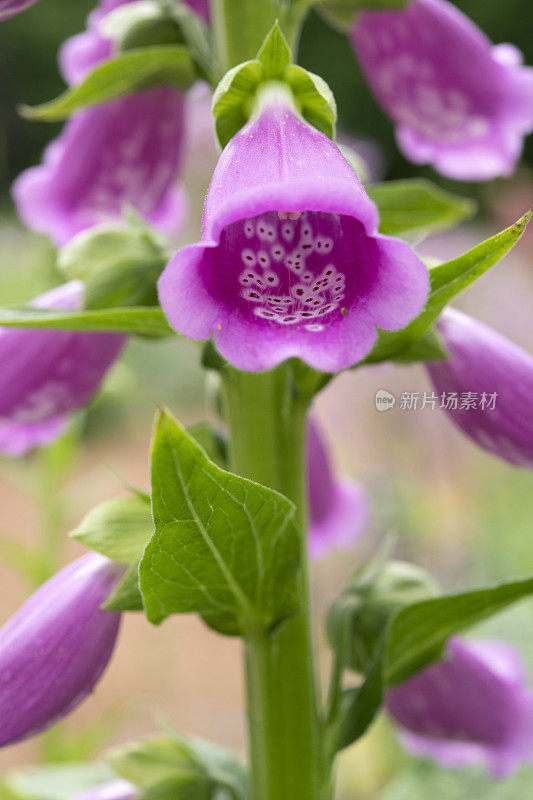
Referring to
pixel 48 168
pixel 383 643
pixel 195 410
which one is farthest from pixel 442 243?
pixel 383 643

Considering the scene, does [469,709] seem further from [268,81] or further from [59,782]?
[268,81]

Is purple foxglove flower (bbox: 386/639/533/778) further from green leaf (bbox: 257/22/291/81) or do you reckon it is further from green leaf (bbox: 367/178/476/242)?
green leaf (bbox: 257/22/291/81)

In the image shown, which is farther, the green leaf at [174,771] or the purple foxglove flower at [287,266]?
the green leaf at [174,771]

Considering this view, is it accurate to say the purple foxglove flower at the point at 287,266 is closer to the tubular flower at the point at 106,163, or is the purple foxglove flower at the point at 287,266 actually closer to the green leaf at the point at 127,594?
the green leaf at the point at 127,594

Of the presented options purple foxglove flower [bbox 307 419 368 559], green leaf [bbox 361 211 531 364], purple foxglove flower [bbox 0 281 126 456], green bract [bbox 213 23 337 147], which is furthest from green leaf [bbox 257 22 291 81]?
purple foxglove flower [bbox 307 419 368 559]

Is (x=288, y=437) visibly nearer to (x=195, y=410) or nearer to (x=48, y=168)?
(x=48, y=168)

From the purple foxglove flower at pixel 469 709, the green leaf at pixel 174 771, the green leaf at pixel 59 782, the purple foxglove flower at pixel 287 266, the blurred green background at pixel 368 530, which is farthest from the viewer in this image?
the blurred green background at pixel 368 530

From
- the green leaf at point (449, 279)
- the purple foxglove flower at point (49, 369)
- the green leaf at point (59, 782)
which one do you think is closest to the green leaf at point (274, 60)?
the green leaf at point (449, 279)
